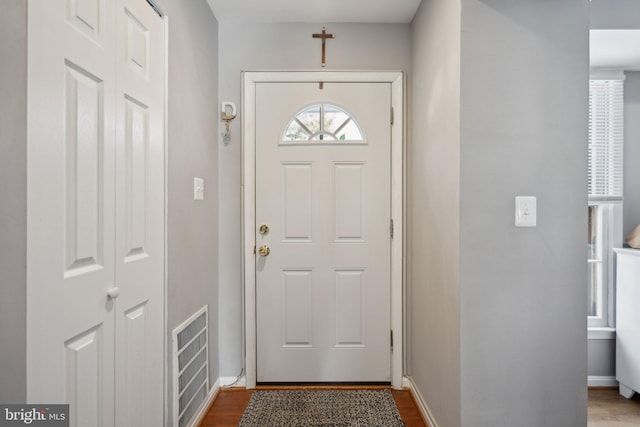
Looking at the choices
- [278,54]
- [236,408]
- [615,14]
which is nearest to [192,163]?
[278,54]

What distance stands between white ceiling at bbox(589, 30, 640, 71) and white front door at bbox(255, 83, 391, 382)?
47.9 inches

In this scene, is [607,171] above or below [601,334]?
above

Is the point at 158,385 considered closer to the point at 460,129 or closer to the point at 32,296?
the point at 32,296

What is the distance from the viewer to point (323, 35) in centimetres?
245

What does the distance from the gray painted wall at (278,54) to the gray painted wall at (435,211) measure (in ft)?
0.55

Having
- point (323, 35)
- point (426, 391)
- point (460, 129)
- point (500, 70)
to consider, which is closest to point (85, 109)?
point (460, 129)

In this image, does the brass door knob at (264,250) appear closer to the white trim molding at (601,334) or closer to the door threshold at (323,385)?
the door threshold at (323,385)

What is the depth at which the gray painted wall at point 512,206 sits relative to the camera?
Result: 161 centimetres

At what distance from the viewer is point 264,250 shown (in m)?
2.51

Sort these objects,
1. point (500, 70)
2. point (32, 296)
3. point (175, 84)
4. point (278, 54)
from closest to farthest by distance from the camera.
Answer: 1. point (32, 296)
2. point (500, 70)
3. point (175, 84)
4. point (278, 54)

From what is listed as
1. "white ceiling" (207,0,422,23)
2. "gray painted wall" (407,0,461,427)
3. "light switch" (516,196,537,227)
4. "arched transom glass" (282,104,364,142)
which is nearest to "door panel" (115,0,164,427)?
"white ceiling" (207,0,422,23)

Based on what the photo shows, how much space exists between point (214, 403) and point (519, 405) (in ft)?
5.58

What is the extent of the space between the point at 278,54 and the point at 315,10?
1.18 feet

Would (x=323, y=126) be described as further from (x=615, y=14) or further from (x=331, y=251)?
(x=615, y=14)
